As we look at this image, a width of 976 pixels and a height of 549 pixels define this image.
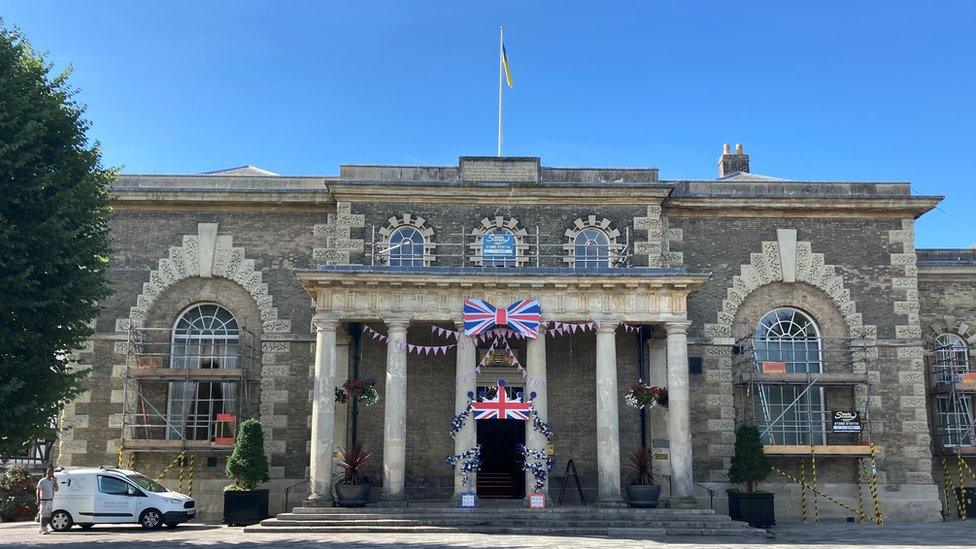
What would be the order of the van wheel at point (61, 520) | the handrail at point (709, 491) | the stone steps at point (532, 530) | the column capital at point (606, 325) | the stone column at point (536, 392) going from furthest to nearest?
the handrail at point (709, 491) < the column capital at point (606, 325) < the stone column at point (536, 392) < the van wheel at point (61, 520) < the stone steps at point (532, 530)

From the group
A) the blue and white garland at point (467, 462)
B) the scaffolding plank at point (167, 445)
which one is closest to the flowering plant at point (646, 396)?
the blue and white garland at point (467, 462)

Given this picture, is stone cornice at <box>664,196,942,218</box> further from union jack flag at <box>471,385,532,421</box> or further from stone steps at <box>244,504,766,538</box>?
stone steps at <box>244,504,766,538</box>

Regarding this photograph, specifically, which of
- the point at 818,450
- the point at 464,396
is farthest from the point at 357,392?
the point at 818,450

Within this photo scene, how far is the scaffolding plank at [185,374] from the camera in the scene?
24047mm

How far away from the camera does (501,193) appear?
81.9ft

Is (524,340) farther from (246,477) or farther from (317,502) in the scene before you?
(246,477)

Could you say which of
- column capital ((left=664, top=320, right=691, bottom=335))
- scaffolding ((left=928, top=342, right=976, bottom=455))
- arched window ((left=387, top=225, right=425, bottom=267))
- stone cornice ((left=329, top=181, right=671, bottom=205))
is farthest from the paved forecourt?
stone cornice ((left=329, top=181, right=671, bottom=205))

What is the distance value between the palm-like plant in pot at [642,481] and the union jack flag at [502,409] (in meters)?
3.14

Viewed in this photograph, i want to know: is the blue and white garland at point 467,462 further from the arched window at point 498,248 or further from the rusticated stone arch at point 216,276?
the rusticated stone arch at point 216,276

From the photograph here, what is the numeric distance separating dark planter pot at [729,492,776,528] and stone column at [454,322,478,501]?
22.6ft

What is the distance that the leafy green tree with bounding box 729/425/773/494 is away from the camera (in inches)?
898

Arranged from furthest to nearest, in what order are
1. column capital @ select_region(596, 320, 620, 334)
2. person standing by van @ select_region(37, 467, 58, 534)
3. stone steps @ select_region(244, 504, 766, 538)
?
column capital @ select_region(596, 320, 620, 334)
person standing by van @ select_region(37, 467, 58, 534)
stone steps @ select_region(244, 504, 766, 538)

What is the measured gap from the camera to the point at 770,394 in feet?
82.2

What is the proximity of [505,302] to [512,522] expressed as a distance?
5.42m
